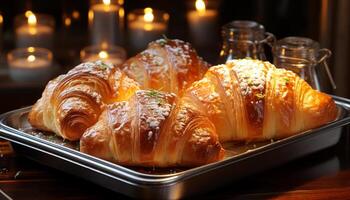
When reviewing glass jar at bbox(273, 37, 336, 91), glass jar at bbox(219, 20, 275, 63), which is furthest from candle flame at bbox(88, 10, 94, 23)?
glass jar at bbox(273, 37, 336, 91)

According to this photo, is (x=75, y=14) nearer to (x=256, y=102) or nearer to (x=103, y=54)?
(x=103, y=54)

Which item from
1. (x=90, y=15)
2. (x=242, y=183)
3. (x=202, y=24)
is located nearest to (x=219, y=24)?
(x=202, y=24)

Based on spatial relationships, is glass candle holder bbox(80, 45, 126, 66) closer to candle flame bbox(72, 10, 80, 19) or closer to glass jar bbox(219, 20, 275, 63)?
candle flame bbox(72, 10, 80, 19)

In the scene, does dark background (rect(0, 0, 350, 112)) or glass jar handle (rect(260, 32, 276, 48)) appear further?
dark background (rect(0, 0, 350, 112))

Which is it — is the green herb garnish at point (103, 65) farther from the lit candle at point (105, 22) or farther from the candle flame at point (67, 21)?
the candle flame at point (67, 21)

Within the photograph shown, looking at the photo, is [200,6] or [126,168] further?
[200,6]
